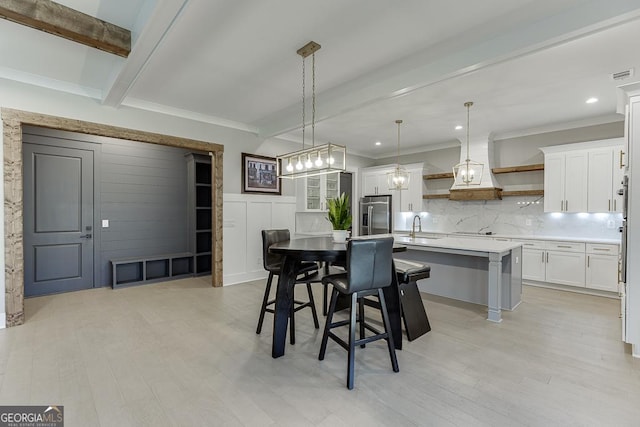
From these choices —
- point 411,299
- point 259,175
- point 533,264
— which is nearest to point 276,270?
point 411,299

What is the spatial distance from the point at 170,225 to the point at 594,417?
6006mm

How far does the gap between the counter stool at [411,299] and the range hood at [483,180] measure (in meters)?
3.01

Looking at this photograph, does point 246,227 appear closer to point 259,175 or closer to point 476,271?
point 259,175

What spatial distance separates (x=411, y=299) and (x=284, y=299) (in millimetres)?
1315


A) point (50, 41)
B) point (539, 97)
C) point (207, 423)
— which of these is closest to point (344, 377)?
point (207, 423)

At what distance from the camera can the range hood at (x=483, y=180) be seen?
552 cm

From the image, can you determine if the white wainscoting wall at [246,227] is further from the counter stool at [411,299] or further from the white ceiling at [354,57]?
the counter stool at [411,299]

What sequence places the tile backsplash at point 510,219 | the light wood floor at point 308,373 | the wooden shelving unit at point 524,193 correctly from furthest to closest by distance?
the wooden shelving unit at point 524,193 < the tile backsplash at point 510,219 < the light wood floor at point 308,373

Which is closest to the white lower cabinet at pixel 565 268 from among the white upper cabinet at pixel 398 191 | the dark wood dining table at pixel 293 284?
the white upper cabinet at pixel 398 191

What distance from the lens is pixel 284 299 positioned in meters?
2.66

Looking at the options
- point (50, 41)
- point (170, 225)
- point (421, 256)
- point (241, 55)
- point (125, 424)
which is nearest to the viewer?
point (125, 424)

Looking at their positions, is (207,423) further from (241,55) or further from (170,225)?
(170,225)

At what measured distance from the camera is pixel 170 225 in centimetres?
570

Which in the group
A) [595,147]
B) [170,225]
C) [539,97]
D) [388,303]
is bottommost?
[388,303]
